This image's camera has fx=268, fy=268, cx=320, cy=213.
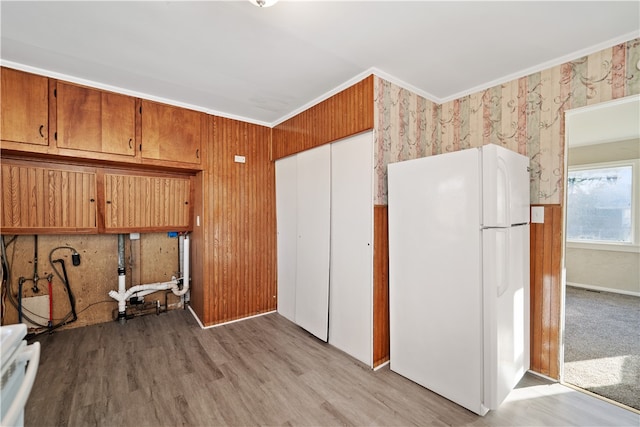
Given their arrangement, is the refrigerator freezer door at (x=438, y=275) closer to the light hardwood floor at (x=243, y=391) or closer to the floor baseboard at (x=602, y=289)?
the light hardwood floor at (x=243, y=391)

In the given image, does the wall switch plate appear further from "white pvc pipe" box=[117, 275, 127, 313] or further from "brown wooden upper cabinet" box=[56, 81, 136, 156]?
"white pvc pipe" box=[117, 275, 127, 313]

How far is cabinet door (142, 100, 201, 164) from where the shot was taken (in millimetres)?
2865

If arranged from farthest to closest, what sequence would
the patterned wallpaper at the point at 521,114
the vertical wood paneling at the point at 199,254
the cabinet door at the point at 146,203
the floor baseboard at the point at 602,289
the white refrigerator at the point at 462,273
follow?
the floor baseboard at the point at 602,289 → the vertical wood paneling at the point at 199,254 → the cabinet door at the point at 146,203 → the patterned wallpaper at the point at 521,114 → the white refrigerator at the point at 462,273

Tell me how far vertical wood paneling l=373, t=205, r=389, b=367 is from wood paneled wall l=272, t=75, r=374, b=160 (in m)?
0.81

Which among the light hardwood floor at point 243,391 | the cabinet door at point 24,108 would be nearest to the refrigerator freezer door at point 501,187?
the light hardwood floor at point 243,391

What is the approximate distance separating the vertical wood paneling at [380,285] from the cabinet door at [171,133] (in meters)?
2.21

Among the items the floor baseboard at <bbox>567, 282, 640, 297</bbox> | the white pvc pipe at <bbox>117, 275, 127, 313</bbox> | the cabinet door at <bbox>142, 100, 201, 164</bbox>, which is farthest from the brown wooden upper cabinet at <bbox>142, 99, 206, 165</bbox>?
the floor baseboard at <bbox>567, 282, 640, 297</bbox>

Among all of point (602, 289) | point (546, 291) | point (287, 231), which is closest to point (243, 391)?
point (287, 231)

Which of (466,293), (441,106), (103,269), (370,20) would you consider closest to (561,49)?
(441,106)

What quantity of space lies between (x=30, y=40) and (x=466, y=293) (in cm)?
360

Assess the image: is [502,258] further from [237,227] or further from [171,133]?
[171,133]

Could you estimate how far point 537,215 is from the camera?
2.26 metres

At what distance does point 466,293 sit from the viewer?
185 centimetres

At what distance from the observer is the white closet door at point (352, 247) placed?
2.38 metres
